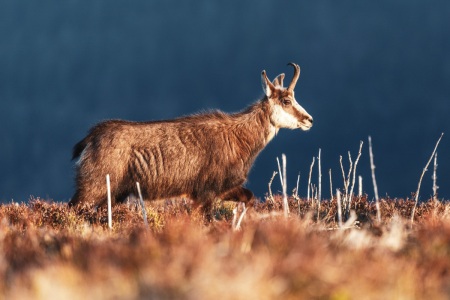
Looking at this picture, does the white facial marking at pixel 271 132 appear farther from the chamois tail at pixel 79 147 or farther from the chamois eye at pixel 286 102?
the chamois tail at pixel 79 147

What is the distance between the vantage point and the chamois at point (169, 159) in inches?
410

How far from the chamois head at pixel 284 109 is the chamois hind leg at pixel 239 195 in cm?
150

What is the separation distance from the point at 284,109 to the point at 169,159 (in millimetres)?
2355

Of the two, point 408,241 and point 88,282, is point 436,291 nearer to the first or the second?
point 408,241

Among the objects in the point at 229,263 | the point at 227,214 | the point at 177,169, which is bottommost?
the point at 227,214

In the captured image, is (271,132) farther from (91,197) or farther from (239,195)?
(91,197)

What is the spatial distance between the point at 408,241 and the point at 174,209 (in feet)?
21.3

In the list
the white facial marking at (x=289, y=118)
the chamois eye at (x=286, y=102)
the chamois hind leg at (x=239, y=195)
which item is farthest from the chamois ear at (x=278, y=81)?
the chamois hind leg at (x=239, y=195)

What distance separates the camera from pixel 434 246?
4.82 meters

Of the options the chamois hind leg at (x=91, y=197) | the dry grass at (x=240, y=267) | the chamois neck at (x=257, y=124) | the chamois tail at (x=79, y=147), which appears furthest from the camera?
the chamois neck at (x=257, y=124)

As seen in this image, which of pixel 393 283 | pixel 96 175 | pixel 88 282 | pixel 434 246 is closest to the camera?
pixel 88 282

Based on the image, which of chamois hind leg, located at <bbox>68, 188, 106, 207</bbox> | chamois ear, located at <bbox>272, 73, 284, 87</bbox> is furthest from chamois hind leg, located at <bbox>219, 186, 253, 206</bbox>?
chamois ear, located at <bbox>272, 73, 284, 87</bbox>

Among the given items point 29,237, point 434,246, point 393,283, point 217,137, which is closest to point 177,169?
point 217,137

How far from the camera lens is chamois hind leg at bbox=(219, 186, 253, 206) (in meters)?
10.8
